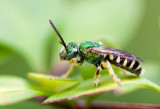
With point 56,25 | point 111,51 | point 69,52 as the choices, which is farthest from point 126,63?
point 56,25

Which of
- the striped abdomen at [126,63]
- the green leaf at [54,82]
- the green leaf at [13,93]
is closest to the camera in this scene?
the green leaf at [13,93]

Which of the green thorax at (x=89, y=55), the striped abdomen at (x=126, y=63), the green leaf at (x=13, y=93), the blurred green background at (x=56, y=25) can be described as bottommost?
the green leaf at (x=13, y=93)

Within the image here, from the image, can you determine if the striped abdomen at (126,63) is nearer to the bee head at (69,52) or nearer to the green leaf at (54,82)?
the bee head at (69,52)

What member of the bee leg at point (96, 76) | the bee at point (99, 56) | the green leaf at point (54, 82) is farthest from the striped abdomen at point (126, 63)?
the green leaf at point (54, 82)

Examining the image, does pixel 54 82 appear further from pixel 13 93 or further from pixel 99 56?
pixel 99 56

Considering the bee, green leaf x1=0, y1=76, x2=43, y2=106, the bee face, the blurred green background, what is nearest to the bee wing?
the bee

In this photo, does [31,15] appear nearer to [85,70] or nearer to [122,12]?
[122,12]
